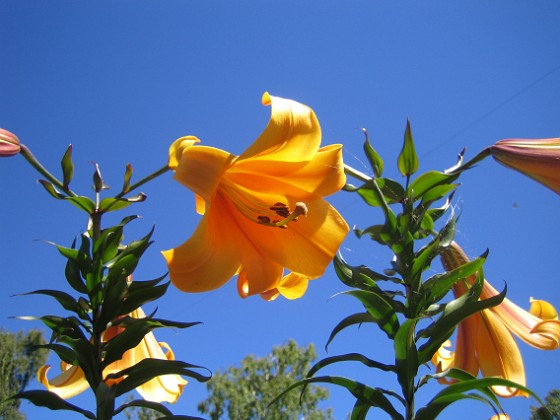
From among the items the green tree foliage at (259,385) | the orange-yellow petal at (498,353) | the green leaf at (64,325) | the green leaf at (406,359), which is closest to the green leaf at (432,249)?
the green leaf at (406,359)

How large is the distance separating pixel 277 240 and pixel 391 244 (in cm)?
26

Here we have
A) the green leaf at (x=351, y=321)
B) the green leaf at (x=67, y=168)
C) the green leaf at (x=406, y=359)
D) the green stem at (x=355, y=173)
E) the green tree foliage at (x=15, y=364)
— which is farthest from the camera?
the green tree foliage at (x=15, y=364)

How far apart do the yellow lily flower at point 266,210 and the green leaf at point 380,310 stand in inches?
6.0

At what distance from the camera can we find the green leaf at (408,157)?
110cm

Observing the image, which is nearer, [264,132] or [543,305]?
[264,132]

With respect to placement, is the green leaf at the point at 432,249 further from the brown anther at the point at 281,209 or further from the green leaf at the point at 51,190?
the green leaf at the point at 51,190

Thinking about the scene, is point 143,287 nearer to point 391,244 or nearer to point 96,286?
point 96,286

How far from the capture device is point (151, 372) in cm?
97

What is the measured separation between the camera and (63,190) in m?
1.19

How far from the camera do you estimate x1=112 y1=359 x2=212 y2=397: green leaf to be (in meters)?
0.96

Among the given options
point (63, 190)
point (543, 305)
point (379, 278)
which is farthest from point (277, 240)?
point (543, 305)

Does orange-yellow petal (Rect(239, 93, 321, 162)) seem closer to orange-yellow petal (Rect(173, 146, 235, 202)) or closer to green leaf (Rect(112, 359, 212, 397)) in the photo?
orange-yellow petal (Rect(173, 146, 235, 202))

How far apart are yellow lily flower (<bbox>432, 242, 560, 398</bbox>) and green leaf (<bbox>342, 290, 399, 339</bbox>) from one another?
0.25 metres

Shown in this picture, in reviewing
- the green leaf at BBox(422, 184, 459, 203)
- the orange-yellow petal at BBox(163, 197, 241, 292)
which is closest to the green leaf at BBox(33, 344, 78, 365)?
the orange-yellow petal at BBox(163, 197, 241, 292)
